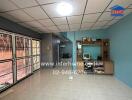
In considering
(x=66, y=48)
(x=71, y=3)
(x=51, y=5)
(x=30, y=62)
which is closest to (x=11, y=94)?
(x=30, y=62)

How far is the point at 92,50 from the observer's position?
6.25m

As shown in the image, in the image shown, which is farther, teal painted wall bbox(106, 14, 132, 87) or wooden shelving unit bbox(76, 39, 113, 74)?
wooden shelving unit bbox(76, 39, 113, 74)

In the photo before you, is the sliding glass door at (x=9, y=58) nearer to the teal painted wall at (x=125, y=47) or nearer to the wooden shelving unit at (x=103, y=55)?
the wooden shelving unit at (x=103, y=55)

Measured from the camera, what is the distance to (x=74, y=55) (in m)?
6.65

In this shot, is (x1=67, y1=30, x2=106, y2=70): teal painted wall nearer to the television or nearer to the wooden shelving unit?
the wooden shelving unit

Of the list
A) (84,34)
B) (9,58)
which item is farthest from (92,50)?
(9,58)

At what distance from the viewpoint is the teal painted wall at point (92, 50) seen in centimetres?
620

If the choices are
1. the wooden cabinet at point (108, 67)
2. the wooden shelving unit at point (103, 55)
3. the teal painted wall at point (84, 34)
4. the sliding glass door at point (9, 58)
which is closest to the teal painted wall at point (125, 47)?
the wooden cabinet at point (108, 67)

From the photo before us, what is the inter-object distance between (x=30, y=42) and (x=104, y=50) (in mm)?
4456

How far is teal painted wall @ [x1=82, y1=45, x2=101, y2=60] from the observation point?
620cm

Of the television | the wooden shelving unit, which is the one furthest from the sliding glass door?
the television

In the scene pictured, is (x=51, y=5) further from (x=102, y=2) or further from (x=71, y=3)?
(x=102, y=2)

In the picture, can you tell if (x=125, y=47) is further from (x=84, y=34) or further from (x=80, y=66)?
(x=84, y=34)

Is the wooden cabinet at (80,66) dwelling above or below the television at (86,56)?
below
